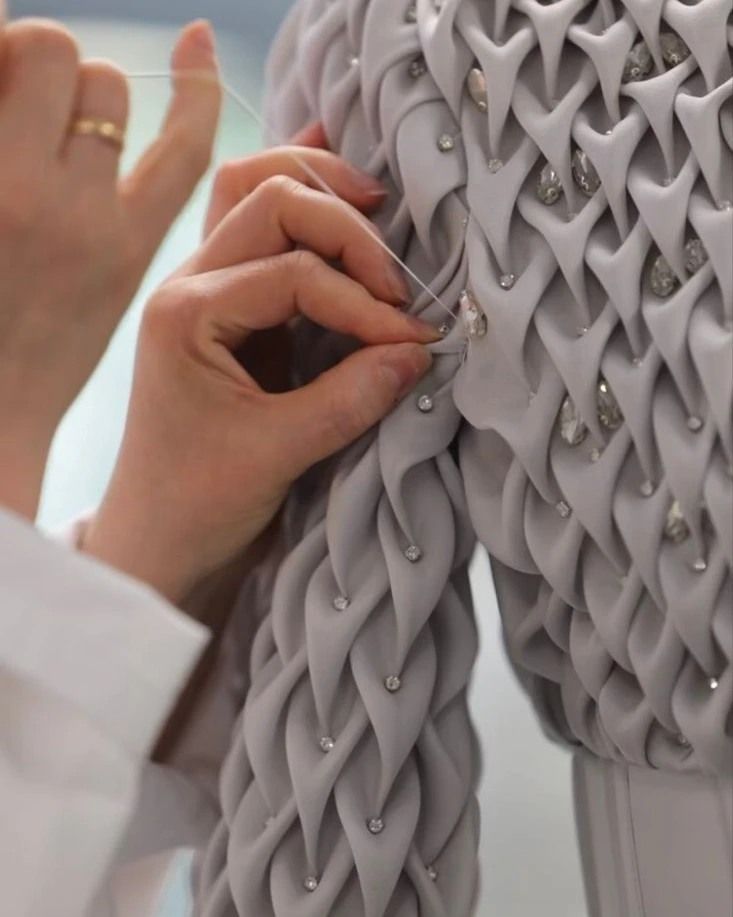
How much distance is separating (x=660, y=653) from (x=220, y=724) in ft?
0.87

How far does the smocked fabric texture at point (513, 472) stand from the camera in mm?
513

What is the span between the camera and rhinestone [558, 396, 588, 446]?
0.53 metres

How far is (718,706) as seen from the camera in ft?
1.65

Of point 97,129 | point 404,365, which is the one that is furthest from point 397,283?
point 97,129

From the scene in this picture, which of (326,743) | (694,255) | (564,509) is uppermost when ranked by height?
(694,255)

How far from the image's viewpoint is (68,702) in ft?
1.69

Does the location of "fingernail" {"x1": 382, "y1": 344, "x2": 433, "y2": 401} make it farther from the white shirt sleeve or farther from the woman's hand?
the white shirt sleeve

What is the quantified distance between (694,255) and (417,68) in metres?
0.17

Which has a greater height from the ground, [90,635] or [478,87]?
[478,87]

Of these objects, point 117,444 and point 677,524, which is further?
point 117,444

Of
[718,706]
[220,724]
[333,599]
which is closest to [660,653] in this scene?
[718,706]

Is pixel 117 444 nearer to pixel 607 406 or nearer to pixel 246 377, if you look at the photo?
pixel 246 377

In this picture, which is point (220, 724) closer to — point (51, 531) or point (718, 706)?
point (51, 531)

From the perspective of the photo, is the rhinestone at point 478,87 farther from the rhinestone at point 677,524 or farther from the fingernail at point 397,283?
the rhinestone at point 677,524
